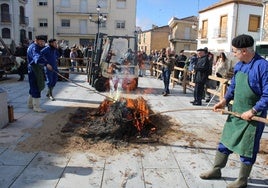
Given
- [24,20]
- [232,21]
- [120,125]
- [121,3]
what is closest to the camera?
[120,125]

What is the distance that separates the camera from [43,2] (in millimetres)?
40688

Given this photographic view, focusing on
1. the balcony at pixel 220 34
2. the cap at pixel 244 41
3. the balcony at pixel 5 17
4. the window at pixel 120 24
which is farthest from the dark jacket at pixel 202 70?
the balcony at pixel 5 17

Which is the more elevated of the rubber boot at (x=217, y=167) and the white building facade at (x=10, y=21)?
the white building facade at (x=10, y=21)

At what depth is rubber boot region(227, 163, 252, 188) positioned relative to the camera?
3561 millimetres

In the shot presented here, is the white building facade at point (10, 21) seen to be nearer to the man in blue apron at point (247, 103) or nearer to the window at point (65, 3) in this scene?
the window at point (65, 3)

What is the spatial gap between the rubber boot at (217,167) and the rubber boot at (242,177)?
279mm

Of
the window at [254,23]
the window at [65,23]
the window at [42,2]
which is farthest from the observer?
the window at [65,23]

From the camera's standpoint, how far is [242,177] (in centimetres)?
359

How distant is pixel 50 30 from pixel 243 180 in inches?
1598

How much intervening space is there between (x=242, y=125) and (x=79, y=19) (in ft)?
131

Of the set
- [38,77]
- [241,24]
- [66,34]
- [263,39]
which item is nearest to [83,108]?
[38,77]

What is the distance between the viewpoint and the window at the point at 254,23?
80.9 ft

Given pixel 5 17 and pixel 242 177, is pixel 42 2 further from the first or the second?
pixel 242 177

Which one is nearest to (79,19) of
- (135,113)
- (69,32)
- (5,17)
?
(69,32)
